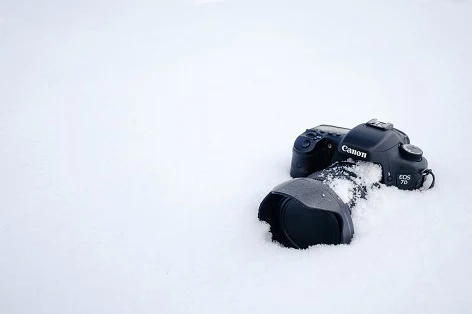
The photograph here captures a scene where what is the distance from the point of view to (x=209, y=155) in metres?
1.96

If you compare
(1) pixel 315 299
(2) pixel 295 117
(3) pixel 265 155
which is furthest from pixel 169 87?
(1) pixel 315 299

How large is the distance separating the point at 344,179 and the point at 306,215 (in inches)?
7.5

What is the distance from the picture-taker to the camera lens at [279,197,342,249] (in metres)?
1.16

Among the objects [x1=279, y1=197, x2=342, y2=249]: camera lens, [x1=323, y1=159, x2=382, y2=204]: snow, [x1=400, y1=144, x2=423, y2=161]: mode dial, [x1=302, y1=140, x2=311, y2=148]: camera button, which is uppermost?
[x1=302, y1=140, x2=311, y2=148]: camera button

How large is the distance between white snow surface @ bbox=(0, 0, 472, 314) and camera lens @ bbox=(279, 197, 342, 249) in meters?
0.06

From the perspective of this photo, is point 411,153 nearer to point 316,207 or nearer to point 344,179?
point 344,179

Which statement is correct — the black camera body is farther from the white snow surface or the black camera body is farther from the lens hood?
the lens hood

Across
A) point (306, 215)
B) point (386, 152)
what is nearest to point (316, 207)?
point (306, 215)

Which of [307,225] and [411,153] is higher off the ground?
[411,153]

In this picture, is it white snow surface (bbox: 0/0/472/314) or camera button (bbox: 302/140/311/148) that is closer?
white snow surface (bbox: 0/0/472/314)

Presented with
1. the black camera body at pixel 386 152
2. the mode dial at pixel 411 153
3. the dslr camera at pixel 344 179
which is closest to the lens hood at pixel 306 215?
the dslr camera at pixel 344 179

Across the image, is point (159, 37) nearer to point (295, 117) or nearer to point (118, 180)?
point (295, 117)

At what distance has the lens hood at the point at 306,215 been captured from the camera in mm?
1076

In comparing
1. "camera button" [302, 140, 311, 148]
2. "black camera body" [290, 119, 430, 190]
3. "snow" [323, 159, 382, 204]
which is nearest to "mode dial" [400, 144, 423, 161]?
"black camera body" [290, 119, 430, 190]
